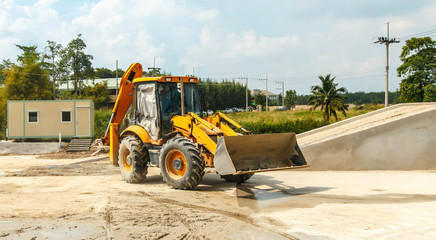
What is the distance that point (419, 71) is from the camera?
48.0 m

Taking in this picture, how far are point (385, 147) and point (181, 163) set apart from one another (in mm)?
6859

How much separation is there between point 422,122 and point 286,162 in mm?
5746

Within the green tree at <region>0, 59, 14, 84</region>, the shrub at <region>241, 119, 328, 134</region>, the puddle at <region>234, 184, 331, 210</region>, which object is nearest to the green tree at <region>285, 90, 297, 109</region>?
the green tree at <region>0, 59, 14, 84</region>

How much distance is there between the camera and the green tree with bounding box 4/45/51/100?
38531 mm

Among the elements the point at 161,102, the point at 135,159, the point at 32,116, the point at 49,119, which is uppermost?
the point at 161,102

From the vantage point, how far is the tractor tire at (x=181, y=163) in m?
9.12

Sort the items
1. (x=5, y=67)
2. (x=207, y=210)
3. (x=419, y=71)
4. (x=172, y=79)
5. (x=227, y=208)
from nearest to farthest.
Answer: (x=207, y=210) → (x=227, y=208) → (x=172, y=79) → (x=419, y=71) → (x=5, y=67)

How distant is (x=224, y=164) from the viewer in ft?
27.9

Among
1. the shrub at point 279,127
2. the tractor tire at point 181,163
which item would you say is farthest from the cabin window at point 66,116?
the tractor tire at point 181,163

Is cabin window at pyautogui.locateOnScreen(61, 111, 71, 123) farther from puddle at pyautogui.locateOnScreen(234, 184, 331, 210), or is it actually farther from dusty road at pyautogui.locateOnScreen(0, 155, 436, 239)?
puddle at pyautogui.locateOnScreen(234, 184, 331, 210)

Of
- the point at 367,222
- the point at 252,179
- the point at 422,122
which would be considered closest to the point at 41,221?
the point at 367,222

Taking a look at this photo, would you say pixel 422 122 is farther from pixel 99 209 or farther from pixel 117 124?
pixel 99 209

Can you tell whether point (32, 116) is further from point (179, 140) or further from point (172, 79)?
point (179, 140)

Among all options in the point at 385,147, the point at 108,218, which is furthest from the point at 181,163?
the point at 385,147
